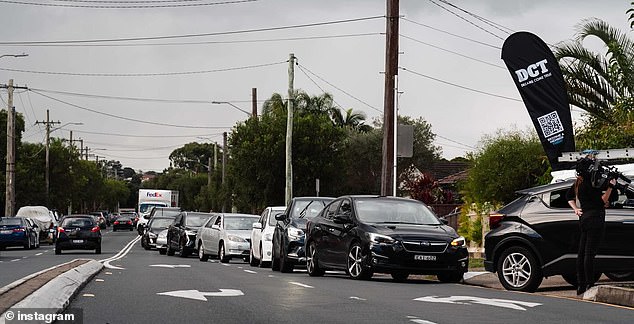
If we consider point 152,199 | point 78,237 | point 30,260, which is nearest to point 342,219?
point 30,260

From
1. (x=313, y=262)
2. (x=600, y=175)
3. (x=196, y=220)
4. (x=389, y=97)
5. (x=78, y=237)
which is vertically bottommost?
(x=313, y=262)

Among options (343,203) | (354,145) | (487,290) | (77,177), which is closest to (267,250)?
(343,203)

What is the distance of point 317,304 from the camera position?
46.9 ft

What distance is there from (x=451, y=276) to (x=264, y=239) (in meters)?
8.91

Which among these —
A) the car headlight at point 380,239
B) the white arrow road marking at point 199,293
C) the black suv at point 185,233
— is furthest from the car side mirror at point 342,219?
the black suv at point 185,233

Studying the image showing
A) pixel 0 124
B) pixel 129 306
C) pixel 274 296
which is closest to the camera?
pixel 129 306

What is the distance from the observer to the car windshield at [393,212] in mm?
21078

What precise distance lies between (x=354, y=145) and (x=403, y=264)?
5338cm

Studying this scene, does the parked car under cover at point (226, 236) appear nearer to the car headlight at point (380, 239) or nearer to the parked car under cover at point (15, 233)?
the car headlight at point (380, 239)

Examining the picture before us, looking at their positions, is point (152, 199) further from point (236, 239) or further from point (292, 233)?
point (292, 233)

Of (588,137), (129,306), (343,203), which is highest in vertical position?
(588,137)

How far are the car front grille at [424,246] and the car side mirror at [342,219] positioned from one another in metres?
1.57

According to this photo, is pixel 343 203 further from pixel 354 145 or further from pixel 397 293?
pixel 354 145

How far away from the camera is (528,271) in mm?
17688
